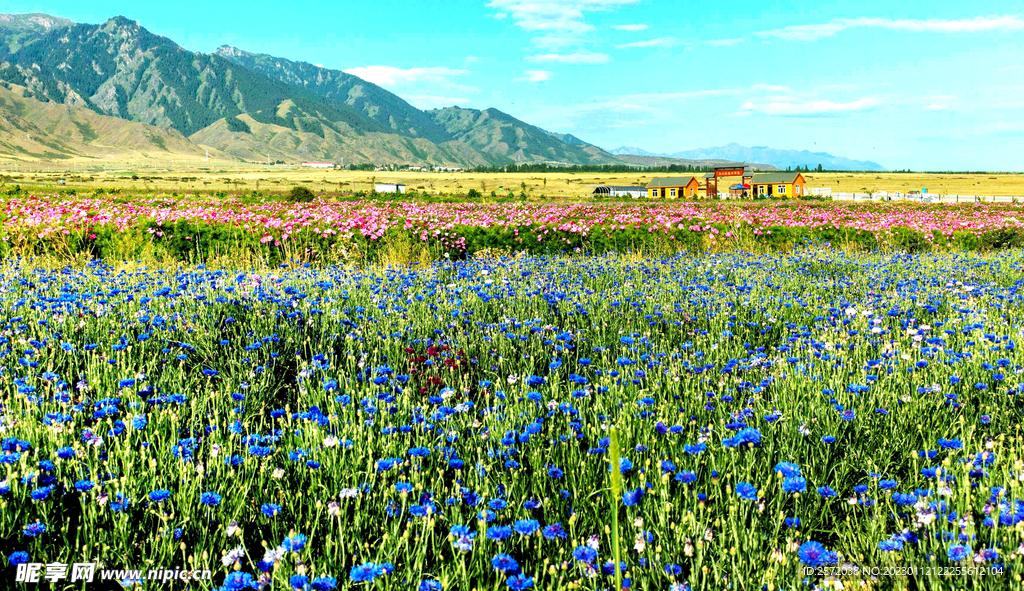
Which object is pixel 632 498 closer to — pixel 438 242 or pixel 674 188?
pixel 438 242

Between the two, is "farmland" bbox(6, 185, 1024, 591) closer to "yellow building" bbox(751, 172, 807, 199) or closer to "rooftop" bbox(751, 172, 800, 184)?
"yellow building" bbox(751, 172, 807, 199)

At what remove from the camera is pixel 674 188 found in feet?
270

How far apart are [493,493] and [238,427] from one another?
1.14 meters

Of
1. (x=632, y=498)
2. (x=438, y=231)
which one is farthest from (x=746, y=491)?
(x=438, y=231)

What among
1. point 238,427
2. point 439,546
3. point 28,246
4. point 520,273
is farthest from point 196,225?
point 439,546

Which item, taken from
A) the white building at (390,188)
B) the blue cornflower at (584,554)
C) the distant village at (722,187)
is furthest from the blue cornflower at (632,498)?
the distant village at (722,187)

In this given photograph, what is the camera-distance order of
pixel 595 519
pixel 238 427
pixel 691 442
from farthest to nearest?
1. pixel 691 442
2. pixel 238 427
3. pixel 595 519

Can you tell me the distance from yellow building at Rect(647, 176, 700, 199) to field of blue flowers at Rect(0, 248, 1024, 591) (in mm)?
78369

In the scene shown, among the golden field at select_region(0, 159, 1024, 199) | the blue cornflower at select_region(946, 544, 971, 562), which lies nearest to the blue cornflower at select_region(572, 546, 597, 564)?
the blue cornflower at select_region(946, 544, 971, 562)

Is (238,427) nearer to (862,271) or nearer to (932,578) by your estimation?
(932,578)

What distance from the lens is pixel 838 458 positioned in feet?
10.0

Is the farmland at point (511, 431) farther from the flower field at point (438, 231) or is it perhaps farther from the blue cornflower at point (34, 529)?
the flower field at point (438, 231)

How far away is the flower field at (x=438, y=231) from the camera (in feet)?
38.4

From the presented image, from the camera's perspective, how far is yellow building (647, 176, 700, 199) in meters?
81.8
